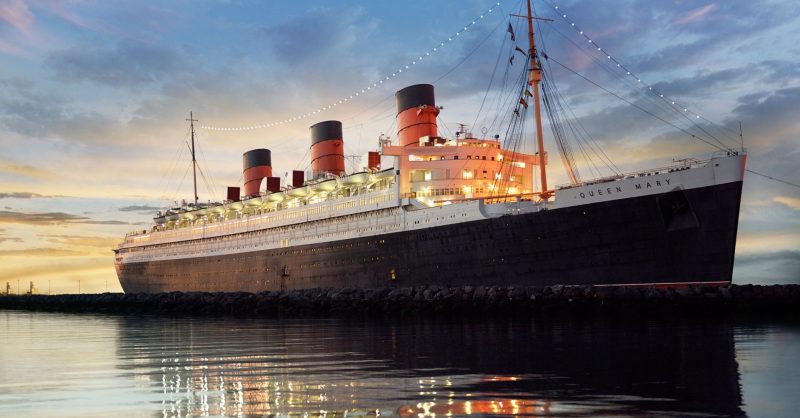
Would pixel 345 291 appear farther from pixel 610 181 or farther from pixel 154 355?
pixel 154 355

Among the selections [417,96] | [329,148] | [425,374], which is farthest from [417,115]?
[425,374]

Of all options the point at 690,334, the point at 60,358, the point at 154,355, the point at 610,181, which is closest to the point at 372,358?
the point at 154,355

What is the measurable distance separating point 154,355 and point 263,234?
128 feet

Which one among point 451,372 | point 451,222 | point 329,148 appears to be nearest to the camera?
point 451,372

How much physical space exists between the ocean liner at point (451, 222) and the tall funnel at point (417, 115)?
7 centimetres

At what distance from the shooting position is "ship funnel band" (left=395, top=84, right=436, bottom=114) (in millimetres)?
43375

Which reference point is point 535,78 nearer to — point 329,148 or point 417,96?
point 417,96

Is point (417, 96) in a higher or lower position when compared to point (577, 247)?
higher

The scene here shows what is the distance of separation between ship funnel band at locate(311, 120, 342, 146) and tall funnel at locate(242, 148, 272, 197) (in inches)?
474

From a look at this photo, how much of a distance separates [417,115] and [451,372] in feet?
106

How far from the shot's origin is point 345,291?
37.6 m

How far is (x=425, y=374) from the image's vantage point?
39.3 ft

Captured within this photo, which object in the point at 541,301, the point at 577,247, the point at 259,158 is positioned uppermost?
the point at 259,158

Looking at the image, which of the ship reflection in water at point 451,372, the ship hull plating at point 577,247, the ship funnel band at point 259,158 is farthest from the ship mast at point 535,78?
the ship funnel band at point 259,158
